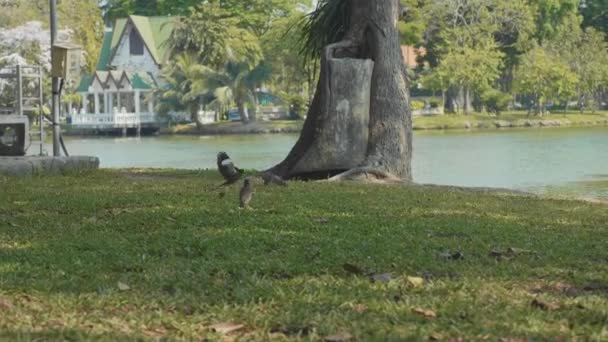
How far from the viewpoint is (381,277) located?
4.53 metres

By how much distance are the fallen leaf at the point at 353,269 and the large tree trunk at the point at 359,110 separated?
7386 mm

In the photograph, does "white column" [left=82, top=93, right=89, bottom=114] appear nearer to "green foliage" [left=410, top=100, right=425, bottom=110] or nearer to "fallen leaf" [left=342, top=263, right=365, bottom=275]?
A: "green foliage" [left=410, top=100, right=425, bottom=110]

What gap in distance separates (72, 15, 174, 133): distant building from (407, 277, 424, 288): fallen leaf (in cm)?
4607

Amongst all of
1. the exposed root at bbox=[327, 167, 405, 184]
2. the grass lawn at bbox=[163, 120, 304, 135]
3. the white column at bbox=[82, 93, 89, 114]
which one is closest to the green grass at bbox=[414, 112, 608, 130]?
the grass lawn at bbox=[163, 120, 304, 135]

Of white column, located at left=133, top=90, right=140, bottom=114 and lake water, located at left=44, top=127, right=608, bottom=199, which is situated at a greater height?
white column, located at left=133, top=90, right=140, bottom=114

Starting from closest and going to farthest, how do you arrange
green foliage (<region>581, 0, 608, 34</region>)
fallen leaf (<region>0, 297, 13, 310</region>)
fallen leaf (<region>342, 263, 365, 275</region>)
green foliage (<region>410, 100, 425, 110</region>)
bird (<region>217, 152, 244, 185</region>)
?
1. fallen leaf (<region>0, 297, 13, 310</region>)
2. fallen leaf (<region>342, 263, 365, 275</region>)
3. bird (<region>217, 152, 244, 185</region>)
4. green foliage (<region>410, 100, 425, 110</region>)
5. green foliage (<region>581, 0, 608, 34</region>)

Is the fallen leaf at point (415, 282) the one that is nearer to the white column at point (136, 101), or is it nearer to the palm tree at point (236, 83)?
the palm tree at point (236, 83)

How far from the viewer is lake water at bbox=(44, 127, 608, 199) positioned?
19.6 m

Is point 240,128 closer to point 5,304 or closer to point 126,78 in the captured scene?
point 126,78

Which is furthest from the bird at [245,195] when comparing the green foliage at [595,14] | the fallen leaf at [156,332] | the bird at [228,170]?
the green foliage at [595,14]

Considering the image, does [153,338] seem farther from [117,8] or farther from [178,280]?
[117,8]

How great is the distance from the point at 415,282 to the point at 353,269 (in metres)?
0.45

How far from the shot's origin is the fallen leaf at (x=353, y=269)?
15.4ft

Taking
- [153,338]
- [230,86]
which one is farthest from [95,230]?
[230,86]
